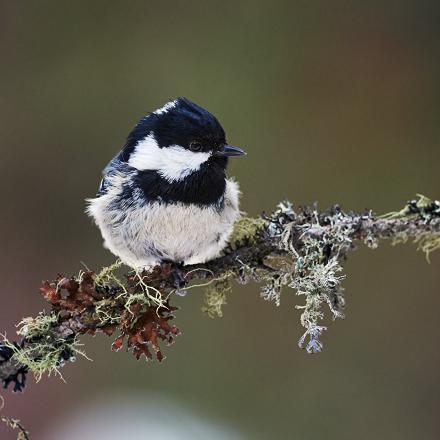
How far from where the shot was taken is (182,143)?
1571 millimetres

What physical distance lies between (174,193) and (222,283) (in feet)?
0.80

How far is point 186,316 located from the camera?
2.20 m

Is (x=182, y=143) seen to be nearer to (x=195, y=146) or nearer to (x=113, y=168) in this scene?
(x=195, y=146)

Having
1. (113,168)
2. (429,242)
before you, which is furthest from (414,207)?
(113,168)

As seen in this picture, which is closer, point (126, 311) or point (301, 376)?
point (126, 311)

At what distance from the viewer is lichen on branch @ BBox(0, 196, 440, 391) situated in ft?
3.89

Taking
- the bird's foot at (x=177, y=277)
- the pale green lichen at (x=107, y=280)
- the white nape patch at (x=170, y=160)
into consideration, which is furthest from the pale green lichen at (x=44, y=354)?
the white nape patch at (x=170, y=160)

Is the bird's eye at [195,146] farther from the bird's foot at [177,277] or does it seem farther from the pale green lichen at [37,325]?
the pale green lichen at [37,325]

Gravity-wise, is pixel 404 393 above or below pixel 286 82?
below

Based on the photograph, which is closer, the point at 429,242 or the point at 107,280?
the point at 107,280

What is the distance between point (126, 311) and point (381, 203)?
3.94 ft

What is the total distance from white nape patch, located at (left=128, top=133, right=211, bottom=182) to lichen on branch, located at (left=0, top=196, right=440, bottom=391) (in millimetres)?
196

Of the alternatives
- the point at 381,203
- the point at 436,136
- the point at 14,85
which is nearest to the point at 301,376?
the point at 381,203

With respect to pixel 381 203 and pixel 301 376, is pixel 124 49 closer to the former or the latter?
pixel 381 203
